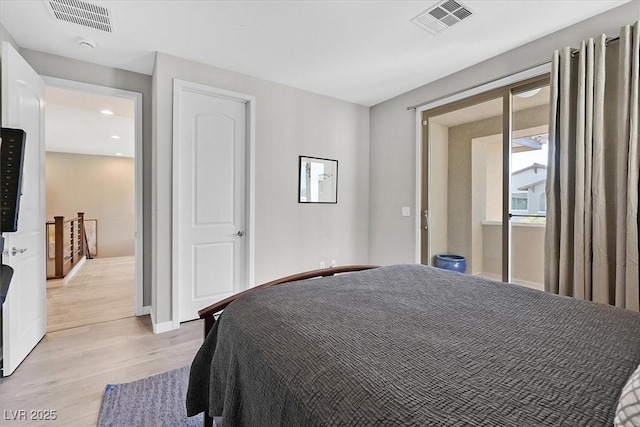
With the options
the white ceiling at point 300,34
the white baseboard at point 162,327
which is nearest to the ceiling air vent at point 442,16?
the white ceiling at point 300,34

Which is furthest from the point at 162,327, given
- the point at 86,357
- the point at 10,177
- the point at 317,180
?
the point at 317,180

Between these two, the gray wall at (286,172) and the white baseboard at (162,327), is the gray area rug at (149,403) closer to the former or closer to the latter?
the white baseboard at (162,327)

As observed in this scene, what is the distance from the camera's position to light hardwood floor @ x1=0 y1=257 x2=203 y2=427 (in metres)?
1.81

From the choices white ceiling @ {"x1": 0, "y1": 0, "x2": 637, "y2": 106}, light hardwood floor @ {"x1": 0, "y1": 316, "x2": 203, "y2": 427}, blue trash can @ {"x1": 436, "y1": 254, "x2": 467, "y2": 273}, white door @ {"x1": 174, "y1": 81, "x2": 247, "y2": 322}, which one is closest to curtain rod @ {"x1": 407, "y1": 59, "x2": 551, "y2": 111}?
white ceiling @ {"x1": 0, "y1": 0, "x2": 637, "y2": 106}

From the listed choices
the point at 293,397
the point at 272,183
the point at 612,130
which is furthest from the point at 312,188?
the point at 293,397

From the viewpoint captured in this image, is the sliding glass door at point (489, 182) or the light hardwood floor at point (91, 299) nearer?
the sliding glass door at point (489, 182)

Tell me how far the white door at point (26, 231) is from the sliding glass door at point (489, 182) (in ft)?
12.2

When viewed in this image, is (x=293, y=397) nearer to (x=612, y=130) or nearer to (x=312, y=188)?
(x=612, y=130)

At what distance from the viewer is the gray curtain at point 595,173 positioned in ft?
6.63

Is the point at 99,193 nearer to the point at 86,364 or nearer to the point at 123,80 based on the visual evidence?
the point at 123,80

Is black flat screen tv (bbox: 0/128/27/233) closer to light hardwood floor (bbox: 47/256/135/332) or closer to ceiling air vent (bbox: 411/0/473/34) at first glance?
light hardwood floor (bbox: 47/256/135/332)

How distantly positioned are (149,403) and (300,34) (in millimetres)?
2855

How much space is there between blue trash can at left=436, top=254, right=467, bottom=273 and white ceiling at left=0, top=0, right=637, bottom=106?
79.6 inches

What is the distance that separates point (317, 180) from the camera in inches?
154
